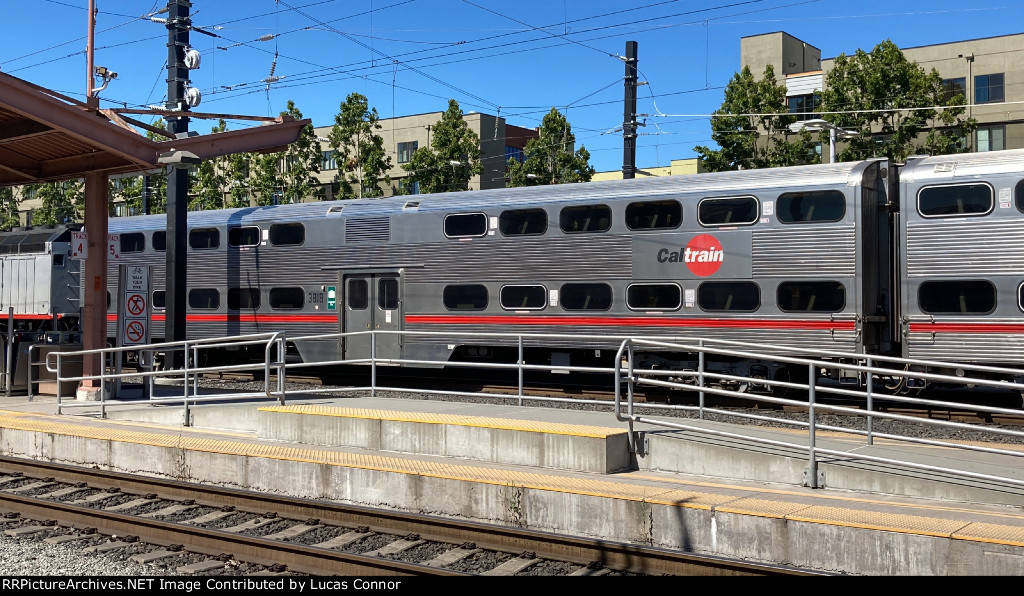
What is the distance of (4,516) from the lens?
10195 millimetres

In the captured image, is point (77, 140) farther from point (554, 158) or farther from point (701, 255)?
point (554, 158)

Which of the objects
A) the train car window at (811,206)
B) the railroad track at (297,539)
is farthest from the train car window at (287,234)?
the railroad track at (297,539)

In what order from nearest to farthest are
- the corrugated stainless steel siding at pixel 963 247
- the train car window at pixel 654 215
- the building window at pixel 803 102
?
the corrugated stainless steel siding at pixel 963 247, the train car window at pixel 654 215, the building window at pixel 803 102

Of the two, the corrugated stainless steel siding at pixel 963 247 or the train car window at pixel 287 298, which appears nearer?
the corrugated stainless steel siding at pixel 963 247

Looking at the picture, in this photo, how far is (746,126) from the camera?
34188mm

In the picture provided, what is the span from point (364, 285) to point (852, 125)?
64.4ft

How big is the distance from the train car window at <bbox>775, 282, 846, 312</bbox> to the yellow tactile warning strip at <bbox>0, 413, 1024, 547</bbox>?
8184mm

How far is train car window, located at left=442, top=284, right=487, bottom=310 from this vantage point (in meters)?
19.1

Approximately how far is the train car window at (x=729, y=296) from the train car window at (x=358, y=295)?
24.6ft

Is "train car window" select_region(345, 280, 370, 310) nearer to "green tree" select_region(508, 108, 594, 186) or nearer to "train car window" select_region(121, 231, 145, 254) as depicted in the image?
"train car window" select_region(121, 231, 145, 254)

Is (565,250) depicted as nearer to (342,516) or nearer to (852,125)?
(342,516)

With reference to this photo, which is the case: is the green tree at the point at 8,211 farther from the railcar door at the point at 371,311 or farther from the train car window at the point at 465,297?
the train car window at the point at 465,297

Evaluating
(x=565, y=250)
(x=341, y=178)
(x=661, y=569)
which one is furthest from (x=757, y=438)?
(x=341, y=178)

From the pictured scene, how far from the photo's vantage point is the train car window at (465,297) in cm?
1911
